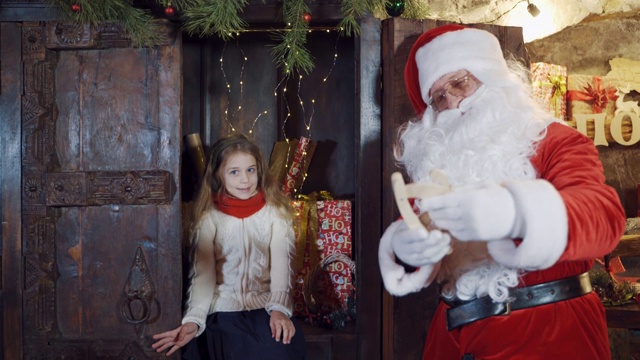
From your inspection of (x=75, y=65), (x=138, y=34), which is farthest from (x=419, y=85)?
(x=75, y=65)

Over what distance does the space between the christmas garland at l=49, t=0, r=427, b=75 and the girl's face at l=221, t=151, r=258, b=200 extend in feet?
1.74

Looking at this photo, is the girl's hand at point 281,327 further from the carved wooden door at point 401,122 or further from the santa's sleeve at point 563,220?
the santa's sleeve at point 563,220

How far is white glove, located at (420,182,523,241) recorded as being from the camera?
1618mm

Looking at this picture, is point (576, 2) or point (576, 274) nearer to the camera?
point (576, 274)

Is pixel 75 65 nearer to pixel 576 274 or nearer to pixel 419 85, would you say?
pixel 419 85

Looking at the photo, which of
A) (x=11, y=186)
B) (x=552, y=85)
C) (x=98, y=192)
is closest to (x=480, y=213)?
(x=98, y=192)

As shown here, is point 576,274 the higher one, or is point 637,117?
point 637,117

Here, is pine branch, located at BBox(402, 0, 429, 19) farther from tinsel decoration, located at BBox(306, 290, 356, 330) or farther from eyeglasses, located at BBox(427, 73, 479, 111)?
tinsel decoration, located at BBox(306, 290, 356, 330)

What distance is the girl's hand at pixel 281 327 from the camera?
3211 mm

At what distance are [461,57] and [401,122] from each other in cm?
91

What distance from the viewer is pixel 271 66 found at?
4379 millimetres

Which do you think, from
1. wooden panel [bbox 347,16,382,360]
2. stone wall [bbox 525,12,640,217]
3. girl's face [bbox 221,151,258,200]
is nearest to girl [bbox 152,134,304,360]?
girl's face [bbox 221,151,258,200]

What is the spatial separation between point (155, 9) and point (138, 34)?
20 centimetres

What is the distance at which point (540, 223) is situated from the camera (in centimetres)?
163
